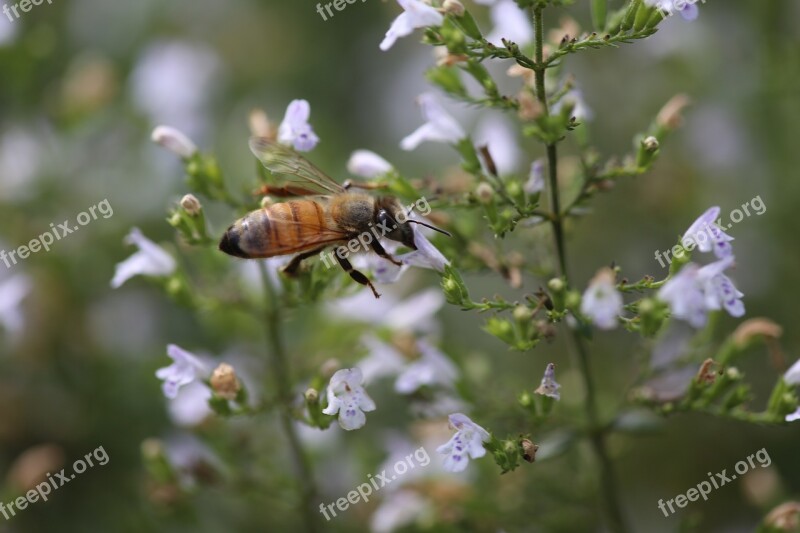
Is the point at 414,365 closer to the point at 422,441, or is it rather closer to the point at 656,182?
the point at 422,441

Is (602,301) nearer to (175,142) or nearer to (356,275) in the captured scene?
(356,275)

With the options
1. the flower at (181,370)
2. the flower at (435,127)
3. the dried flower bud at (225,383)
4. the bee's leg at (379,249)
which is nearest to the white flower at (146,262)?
the flower at (181,370)

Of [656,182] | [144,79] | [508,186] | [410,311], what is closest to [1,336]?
[144,79]

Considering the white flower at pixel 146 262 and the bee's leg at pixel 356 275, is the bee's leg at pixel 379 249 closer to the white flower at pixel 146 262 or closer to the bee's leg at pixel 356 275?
the bee's leg at pixel 356 275

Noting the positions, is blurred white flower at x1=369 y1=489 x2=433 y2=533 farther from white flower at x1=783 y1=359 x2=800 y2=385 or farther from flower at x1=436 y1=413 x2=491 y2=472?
white flower at x1=783 y1=359 x2=800 y2=385

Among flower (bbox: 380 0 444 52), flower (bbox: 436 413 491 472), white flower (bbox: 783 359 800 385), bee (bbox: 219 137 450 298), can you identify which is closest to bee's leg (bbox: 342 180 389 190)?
bee (bbox: 219 137 450 298)

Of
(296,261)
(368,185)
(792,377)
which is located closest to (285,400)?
(296,261)
